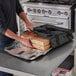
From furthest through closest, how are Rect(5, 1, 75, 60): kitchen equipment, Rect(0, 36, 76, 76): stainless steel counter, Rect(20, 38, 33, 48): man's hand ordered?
Rect(5, 1, 75, 60): kitchen equipment < Rect(20, 38, 33, 48): man's hand < Rect(0, 36, 76, 76): stainless steel counter

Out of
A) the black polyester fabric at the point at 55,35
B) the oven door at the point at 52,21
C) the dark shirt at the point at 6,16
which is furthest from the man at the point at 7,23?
the oven door at the point at 52,21

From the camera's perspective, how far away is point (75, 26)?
262 centimetres

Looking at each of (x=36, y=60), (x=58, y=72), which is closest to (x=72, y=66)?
(x=58, y=72)

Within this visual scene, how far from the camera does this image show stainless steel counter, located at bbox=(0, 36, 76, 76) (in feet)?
4.08

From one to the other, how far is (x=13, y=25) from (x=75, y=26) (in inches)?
42.3

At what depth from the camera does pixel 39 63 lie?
4.37 feet

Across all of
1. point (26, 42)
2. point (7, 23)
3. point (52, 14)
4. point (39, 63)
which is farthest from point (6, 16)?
point (52, 14)

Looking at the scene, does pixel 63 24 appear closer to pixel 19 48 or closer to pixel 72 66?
pixel 72 66

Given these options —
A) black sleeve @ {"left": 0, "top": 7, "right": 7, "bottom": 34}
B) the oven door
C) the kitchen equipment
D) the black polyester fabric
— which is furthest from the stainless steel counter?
the oven door

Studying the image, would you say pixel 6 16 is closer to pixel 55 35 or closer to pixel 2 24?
pixel 2 24

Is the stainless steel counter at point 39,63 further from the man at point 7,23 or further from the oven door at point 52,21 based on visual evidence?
the oven door at point 52,21

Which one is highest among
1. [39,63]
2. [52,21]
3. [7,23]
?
[7,23]

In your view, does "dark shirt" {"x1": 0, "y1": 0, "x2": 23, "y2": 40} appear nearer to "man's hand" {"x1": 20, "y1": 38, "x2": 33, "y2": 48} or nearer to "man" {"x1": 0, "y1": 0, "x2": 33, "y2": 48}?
"man" {"x1": 0, "y1": 0, "x2": 33, "y2": 48}

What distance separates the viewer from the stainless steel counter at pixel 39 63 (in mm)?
1242
